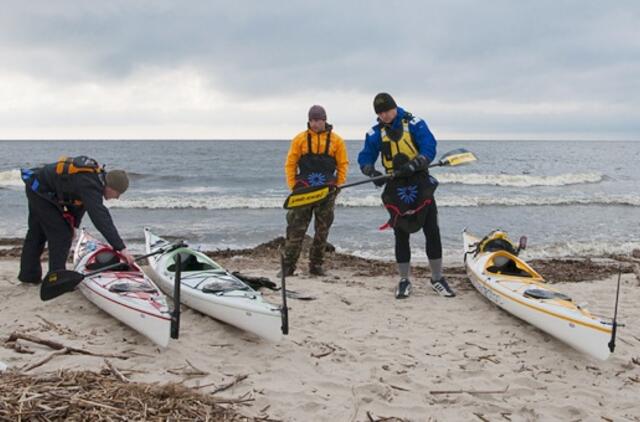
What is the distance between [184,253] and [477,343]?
9.59 feet

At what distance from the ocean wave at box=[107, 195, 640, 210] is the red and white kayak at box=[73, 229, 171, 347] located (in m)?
12.0

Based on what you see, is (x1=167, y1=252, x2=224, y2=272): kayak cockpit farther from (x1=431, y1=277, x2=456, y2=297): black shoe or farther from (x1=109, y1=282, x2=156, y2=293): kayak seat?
(x1=431, y1=277, x2=456, y2=297): black shoe

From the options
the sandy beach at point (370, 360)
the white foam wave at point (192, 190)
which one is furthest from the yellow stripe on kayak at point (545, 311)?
the white foam wave at point (192, 190)

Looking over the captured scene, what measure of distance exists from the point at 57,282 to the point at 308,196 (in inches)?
102

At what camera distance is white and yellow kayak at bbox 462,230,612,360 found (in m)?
3.91

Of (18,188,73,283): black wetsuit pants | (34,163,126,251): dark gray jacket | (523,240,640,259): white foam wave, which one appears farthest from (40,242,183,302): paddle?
(523,240,640,259): white foam wave

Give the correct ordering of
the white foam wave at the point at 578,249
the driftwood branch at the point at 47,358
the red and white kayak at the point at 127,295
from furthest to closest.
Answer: the white foam wave at the point at 578,249 < the red and white kayak at the point at 127,295 < the driftwood branch at the point at 47,358

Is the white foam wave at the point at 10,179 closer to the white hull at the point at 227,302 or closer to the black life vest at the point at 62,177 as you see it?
the black life vest at the point at 62,177

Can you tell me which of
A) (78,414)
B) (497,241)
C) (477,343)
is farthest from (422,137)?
(78,414)

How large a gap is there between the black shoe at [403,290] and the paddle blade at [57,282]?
121 inches

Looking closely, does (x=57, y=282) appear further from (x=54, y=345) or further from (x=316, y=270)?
(x=316, y=270)

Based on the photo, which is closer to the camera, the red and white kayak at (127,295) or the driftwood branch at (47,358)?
the driftwood branch at (47,358)

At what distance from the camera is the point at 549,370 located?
390cm

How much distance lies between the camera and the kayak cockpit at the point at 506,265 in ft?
18.0
